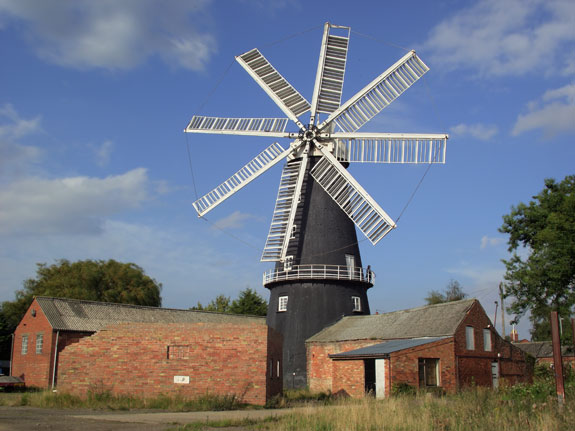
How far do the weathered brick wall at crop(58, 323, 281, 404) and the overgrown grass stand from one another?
17.3 inches

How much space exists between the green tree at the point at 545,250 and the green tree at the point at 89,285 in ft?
85.9

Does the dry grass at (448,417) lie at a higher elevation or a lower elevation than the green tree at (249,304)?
lower

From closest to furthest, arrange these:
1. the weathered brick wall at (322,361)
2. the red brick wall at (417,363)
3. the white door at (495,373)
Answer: the red brick wall at (417,363) < the white door at (495,373) < the weathered brick wall at (322,361)

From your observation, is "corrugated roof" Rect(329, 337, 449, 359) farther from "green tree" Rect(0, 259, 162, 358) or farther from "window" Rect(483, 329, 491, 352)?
"green tree" Rect(0, 259, 162, 358)

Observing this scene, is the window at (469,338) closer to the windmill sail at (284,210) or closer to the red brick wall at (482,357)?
the red brick wall at (482,357)

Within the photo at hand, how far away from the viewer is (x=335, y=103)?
90.6ft

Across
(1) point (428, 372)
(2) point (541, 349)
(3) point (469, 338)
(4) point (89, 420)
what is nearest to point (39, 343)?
(4) point (89, 420)

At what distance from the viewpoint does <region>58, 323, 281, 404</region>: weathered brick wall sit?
732 inches

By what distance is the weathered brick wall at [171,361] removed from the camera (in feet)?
61.0

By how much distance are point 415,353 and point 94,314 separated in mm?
17001

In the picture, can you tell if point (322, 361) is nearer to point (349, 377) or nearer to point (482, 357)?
point (349, 377)

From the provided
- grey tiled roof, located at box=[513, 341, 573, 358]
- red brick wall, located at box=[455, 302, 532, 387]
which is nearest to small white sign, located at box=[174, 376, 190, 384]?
red brick wall, located at box=[455, 302, 532, 387]

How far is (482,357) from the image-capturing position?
2495cm

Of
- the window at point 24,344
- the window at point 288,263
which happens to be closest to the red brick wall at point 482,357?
the window at point 288,263
